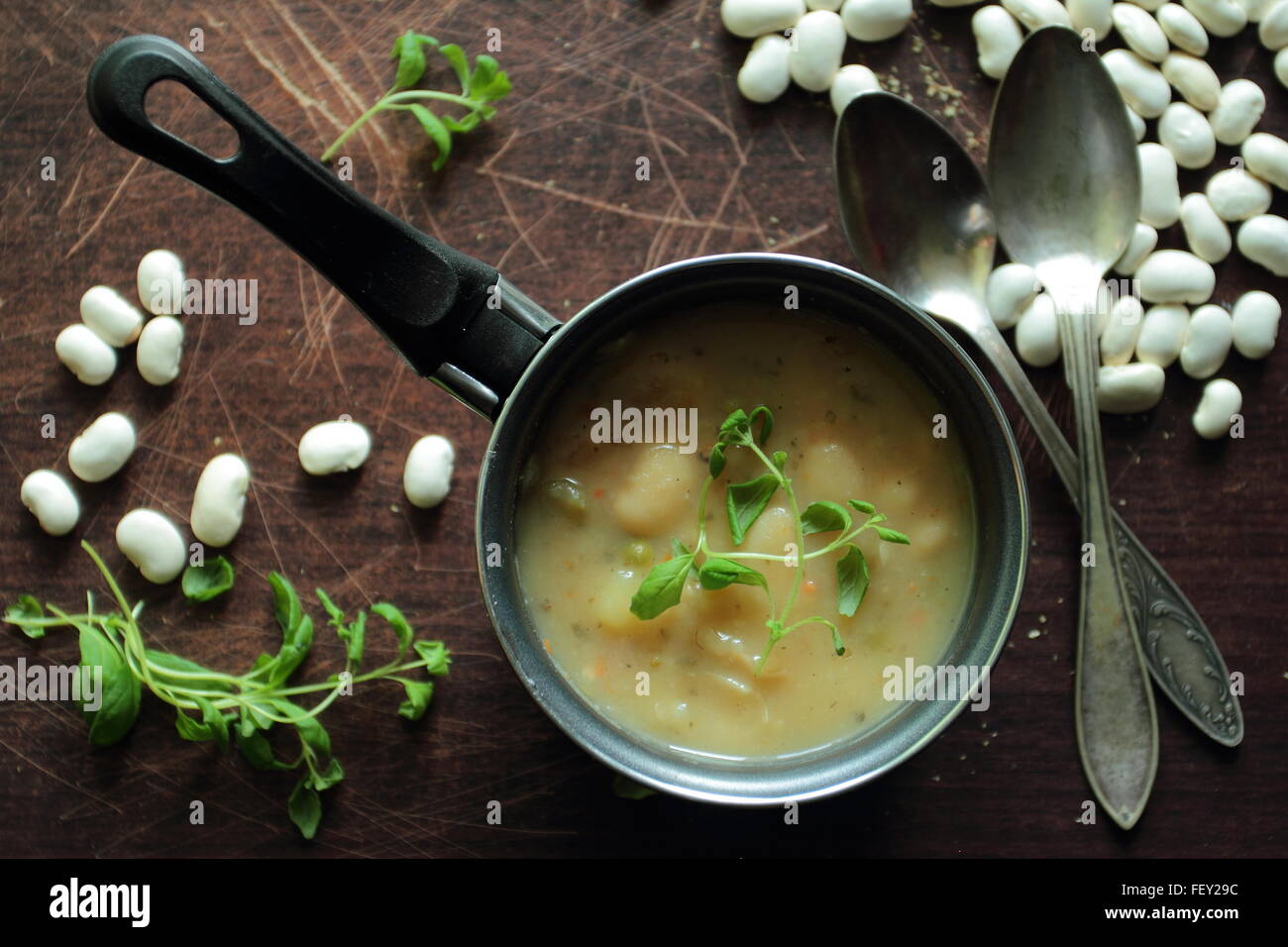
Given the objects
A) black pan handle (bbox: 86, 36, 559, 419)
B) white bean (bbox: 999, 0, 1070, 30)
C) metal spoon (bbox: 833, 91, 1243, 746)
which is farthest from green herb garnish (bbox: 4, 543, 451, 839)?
white bean (bbox: 999, 0, 1070, 30)

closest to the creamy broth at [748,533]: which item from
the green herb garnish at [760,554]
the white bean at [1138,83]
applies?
the green herb garnish at [760,554]

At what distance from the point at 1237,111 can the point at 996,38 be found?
25cm

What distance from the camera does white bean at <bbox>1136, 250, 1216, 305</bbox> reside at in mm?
1061

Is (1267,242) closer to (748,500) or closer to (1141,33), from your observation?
(1141,33)

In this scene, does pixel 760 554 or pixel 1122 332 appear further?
pixel 1122 332

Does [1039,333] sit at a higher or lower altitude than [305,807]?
higher

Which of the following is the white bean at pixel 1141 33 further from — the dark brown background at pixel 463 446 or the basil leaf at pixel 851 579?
the basil leaf at pixel 851 579

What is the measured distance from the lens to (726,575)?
829 mm

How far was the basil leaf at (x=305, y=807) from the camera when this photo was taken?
1.05 m

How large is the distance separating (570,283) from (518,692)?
402mm

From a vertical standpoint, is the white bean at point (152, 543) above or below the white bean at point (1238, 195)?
below

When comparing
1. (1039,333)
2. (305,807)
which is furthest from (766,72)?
(305,807)

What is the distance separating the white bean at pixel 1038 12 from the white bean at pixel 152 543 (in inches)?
33.5

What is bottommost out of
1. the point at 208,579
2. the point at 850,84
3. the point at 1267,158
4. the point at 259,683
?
the point at 259,683
